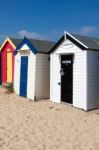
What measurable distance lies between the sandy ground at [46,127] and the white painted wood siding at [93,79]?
0.44m

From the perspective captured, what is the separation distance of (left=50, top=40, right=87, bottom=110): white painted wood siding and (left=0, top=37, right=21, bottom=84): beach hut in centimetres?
594

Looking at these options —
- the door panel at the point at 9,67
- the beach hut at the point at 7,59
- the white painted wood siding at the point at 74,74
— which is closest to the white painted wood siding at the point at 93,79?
the white painted wood siding at the point at 74,74

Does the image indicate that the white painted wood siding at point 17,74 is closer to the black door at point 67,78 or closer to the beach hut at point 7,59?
the beach hut at point 7,59

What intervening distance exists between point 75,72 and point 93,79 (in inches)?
35.1

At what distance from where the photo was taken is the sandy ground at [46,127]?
6500mm

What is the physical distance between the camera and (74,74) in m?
11.0

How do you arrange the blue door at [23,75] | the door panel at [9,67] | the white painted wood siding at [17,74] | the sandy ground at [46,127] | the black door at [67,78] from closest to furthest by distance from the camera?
the sandy ground at [46,127]
the black door at [67,78]
the blue door at [23,75]
the white painted wood siding at [17,74]
the door panel at [9,67]

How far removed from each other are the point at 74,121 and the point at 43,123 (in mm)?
1160

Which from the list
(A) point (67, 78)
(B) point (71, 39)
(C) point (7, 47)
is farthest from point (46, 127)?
(C) point (7, 47)

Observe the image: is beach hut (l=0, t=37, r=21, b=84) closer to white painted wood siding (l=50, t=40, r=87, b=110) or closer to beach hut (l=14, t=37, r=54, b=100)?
beach hut (l=14, t=37, r=54, b=100)

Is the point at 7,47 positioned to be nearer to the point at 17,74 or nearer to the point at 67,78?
the point at 17,74

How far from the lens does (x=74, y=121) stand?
349 inches

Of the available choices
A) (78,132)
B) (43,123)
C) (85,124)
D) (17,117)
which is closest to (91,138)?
(78,132)

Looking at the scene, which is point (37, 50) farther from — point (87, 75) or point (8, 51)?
point (8, 51)
